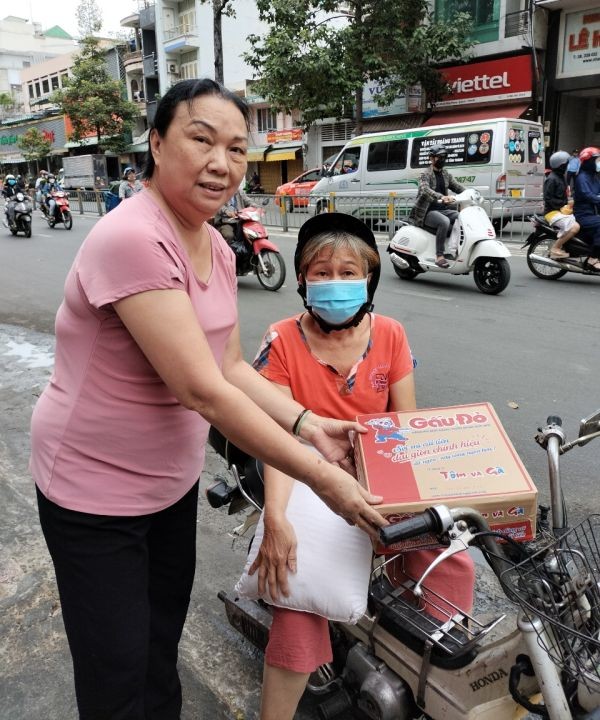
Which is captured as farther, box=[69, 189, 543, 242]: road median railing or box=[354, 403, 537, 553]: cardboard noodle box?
box=[69, 189, 543, 242]: road median railing

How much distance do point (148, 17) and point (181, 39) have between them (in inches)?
136

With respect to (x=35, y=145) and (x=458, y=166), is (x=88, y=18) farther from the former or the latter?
(x=458, y=166)

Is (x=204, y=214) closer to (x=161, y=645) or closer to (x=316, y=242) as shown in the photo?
(x=316, y=242)

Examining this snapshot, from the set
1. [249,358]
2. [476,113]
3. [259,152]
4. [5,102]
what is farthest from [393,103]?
[5,102]

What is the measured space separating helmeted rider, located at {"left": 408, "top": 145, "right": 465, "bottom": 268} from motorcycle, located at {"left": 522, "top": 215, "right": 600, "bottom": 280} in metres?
1.17

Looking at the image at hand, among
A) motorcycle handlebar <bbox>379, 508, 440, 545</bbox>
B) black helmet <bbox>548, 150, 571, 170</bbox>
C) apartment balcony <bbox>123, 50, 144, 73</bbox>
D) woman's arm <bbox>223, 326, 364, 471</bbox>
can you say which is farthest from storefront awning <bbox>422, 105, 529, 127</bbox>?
apartment balcony <bbox>123, 50, 144, 73</bbox>

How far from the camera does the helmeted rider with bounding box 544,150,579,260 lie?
25.4ft

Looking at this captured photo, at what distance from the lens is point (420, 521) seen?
1.15 m

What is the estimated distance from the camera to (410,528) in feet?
3.72

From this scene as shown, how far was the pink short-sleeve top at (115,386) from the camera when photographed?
1155mm

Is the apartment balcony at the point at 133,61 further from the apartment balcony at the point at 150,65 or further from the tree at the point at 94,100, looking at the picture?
the tree at the point at 94,100

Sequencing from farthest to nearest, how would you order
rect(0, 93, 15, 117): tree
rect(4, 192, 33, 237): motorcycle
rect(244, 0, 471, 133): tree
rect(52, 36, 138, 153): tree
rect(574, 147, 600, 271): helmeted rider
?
rect(0, 93, 15, 117): tree → rect(52, 36, 138, 153): tree → rect(244, 0, 471, 133): tree → rect(4, 192, 33, 237): motorcycle → rect(574, 147, 600, 271): helmeted rider

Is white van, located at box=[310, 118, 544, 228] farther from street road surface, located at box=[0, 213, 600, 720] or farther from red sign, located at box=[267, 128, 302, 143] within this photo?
red sign, located at box=[267, 128, 302, 143]

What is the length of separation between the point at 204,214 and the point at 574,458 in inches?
112
